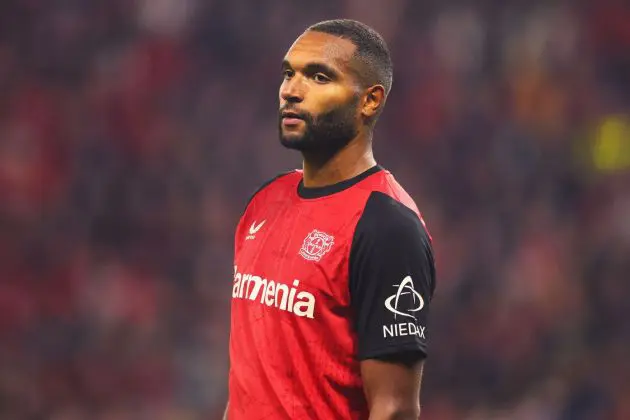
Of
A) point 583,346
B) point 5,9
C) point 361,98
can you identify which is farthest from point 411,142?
point 361,98

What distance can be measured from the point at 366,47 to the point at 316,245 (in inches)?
20.2

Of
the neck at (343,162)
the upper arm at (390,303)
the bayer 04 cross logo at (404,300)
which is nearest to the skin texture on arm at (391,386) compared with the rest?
the upper arm at (390,303)

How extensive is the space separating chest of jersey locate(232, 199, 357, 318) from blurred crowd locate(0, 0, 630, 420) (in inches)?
147

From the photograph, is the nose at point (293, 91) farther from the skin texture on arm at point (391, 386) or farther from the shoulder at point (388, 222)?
the skin texture on arm at point (391, 386)

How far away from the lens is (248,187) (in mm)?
7141

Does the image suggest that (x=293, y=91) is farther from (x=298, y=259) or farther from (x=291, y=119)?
(x=298, y=259)

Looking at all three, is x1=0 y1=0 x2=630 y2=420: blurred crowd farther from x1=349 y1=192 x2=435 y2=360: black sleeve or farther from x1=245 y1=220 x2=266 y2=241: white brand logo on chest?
x1=349 y1=192 x2=435 y2=360: black sleeve

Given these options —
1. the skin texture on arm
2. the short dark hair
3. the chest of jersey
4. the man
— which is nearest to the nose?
the man

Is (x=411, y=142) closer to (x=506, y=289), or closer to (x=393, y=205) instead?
(x=506, y=289)

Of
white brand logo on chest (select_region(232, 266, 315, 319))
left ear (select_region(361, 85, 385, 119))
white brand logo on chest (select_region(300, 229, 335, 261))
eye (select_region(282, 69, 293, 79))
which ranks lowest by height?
white brand logo on chest (select_region(232, 266, 315, 319))

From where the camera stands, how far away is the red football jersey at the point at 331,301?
247 cm

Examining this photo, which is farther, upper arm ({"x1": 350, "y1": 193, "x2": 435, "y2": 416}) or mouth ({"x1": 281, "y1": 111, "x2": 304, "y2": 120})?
mouth ({"x1": 281, "y1": 111, "x2": 304, "y2": 120})

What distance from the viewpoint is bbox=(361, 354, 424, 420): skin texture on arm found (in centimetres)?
246

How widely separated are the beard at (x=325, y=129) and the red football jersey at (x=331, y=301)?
0.11 m
